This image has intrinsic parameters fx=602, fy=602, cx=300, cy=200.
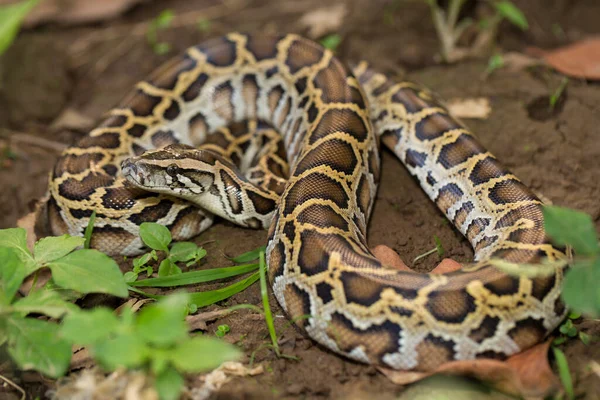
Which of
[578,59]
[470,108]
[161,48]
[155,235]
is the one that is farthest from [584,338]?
[161,48]

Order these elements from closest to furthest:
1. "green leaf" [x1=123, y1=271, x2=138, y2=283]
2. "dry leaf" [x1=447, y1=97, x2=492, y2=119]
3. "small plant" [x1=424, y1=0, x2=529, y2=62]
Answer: "green leaf" [x1=123, y1=271, x2=138, y2=283], "dry leaf" [x1=447, y1=97, x2=492, y2=119], "small plant" [x1=424, y1=0, x2=529, y2=62]

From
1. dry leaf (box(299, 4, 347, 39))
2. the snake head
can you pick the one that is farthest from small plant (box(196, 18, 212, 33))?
the snake head

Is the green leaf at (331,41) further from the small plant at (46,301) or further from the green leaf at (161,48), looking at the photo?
the small plant at (46,301)

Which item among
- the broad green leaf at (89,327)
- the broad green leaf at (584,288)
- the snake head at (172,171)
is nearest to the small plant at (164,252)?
the snake head at (172,171)

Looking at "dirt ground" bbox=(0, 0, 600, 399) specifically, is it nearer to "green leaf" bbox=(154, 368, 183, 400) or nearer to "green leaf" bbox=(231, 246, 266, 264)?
"green leaf" bbox=(231, 246, 266, 264)

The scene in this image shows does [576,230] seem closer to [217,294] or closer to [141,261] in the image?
[217,294]

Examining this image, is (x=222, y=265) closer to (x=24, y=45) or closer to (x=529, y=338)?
(x=529, y=338)

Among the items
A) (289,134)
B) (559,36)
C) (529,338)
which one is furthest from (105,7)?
(529,338)
